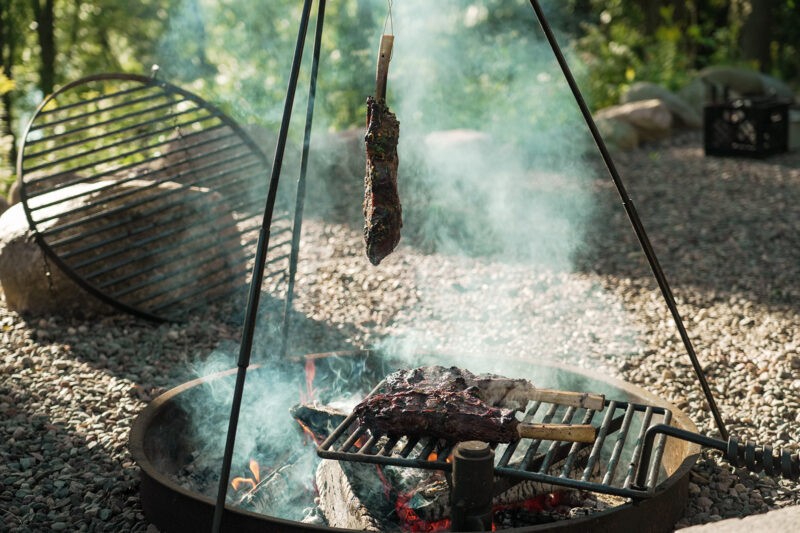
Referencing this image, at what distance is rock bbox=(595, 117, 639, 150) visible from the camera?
35.8 ft

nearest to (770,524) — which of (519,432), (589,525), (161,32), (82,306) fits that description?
(589,525)

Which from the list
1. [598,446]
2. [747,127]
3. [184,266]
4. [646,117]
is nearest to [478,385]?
[598,446]

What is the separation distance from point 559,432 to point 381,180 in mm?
1249

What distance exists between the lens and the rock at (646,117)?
11117 mm

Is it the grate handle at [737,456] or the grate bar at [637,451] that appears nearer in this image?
the grate handle at [737,456]

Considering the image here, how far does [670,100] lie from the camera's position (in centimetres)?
1210

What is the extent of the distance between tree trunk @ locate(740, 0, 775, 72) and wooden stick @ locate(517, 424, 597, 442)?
15161 mm

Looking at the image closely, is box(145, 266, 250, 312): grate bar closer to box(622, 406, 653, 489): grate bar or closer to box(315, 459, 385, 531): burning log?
box(315, 459, 385, 531): burning log

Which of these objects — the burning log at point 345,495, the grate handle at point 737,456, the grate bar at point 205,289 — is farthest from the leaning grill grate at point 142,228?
the grate handle at point 737,456

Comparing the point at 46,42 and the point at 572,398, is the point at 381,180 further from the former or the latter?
the point at 46,42

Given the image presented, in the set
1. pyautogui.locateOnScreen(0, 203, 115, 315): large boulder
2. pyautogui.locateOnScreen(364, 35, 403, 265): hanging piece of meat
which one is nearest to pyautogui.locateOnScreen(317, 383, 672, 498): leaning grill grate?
pyautogui.locateOnScreen(364, 35, 403, 265): hanging piece of meat

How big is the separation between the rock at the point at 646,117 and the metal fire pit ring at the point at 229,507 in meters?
8.08

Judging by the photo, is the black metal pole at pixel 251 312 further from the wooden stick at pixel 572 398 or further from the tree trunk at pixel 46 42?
the tree trunk at pixel 46 42

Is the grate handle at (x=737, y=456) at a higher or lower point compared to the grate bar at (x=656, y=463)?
higher
